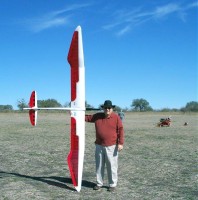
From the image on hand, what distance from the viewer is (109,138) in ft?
A: 24.0

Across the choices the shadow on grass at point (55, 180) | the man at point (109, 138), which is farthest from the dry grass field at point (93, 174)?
the man at point (109, 138)

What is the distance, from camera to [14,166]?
413 inches

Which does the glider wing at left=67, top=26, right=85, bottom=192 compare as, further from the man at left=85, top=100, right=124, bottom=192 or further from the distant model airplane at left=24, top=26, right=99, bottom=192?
the man at left=85, top=100, right=124, bottom=192

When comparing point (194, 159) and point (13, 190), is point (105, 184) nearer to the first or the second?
point (13, 190)

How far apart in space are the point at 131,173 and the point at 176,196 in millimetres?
2395

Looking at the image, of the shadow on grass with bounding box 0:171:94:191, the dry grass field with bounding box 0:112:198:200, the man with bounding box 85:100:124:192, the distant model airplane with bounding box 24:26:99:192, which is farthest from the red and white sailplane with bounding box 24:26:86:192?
the shadow on grass with bounding box 0:171:94:191

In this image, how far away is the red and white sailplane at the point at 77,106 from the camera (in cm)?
684

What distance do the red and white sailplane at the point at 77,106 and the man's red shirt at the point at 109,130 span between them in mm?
469

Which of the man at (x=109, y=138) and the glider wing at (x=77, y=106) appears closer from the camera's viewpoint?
the glider wing at (x=77, y=106)

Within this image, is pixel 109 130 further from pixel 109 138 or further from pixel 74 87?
pixel 74 87

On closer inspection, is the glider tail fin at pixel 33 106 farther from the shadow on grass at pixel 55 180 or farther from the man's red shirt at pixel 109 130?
the shadow on grass at pixel 55 180

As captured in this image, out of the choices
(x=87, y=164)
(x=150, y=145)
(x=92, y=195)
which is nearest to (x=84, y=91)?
(x=92, y=195)

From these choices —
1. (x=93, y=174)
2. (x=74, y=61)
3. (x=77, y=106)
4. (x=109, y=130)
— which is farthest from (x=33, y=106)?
(x=93, y=174)

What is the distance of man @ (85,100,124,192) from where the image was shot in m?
7.32
